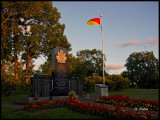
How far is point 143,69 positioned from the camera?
58.8 metres

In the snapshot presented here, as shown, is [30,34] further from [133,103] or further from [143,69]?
[143,69]

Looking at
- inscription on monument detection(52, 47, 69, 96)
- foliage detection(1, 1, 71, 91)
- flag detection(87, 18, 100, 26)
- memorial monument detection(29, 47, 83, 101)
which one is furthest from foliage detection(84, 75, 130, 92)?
inscription on monument detection(52, 47, 69, 96)

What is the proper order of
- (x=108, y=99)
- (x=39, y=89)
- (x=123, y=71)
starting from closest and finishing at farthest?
(x=108, y=99) → (x=39, y=89) → (x=123, y=71)

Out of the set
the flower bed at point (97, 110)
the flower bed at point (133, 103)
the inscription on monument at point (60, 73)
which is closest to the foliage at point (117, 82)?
the inscription on monument at point (60, 73)

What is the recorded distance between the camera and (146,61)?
5984cm

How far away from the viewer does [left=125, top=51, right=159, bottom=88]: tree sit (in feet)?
181

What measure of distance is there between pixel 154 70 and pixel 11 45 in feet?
149

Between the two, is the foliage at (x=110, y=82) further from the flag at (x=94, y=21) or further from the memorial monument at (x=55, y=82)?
the memorial monument at (x=55, y=82)

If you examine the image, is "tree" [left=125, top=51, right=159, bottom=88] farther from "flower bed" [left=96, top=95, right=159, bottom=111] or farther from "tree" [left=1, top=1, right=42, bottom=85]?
"flower bed" [left=96, top=95, right=159, bottom=111]

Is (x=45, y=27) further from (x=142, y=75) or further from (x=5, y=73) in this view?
(x=142, y=75)

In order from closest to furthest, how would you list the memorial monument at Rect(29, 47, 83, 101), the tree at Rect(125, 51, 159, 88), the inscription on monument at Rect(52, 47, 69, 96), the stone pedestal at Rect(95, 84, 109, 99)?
the memorial monument at Rect(29, 47, 83, 101) < the inscription on monument at Rect(52, 47, 69, 96) < the stone pedestal at Rect(95, 84, 109, 99) < the tree at Rect(125, 51, 159, 88)

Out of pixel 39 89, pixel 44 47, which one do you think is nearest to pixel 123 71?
pixel 44 47

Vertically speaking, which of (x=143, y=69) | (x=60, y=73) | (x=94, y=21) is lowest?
(x=60, y=73)

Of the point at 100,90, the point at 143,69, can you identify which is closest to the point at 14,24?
the point at 100,90
